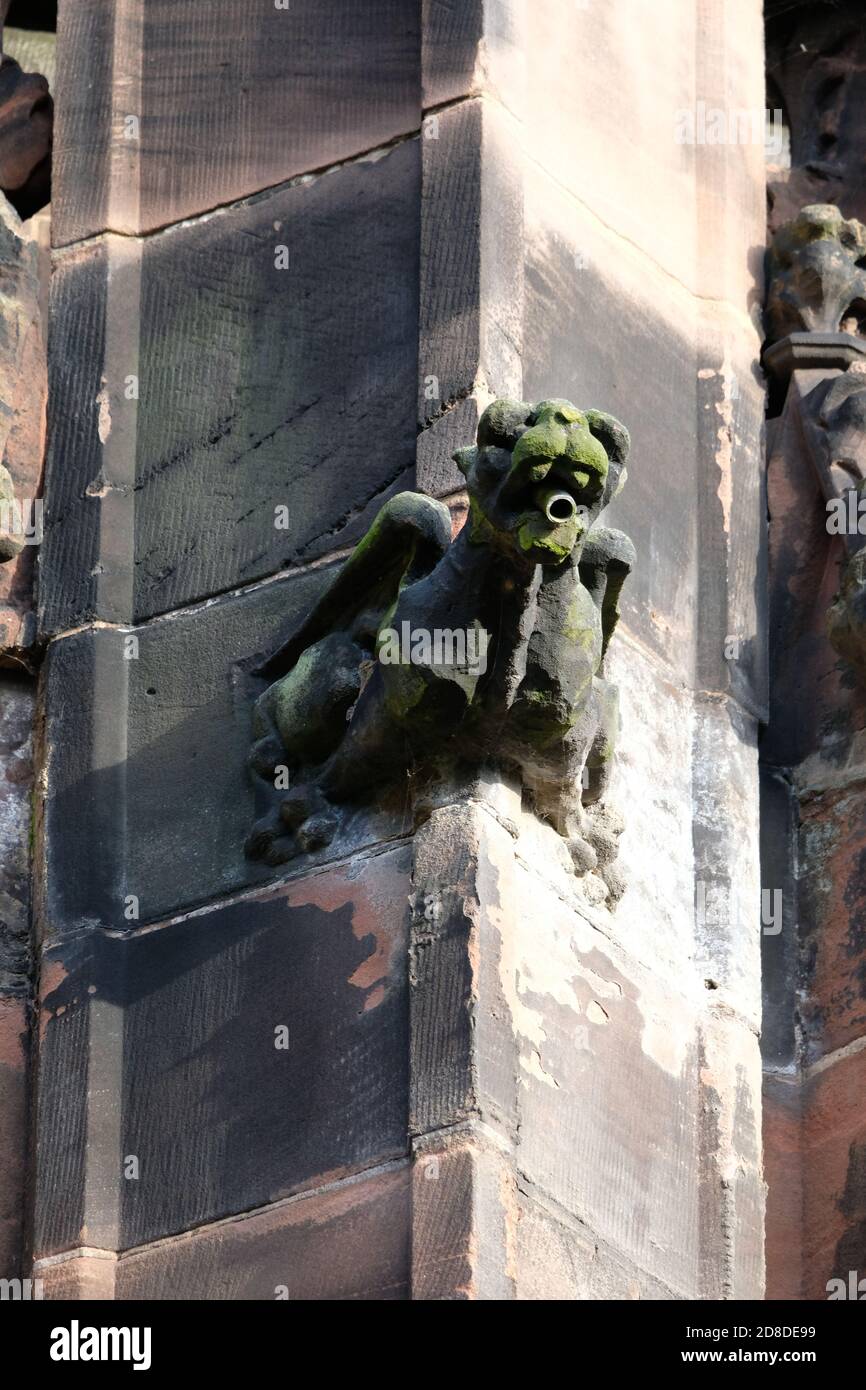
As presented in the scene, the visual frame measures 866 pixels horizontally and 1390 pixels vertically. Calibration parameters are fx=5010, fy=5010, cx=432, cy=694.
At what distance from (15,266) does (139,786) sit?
3.69 ft

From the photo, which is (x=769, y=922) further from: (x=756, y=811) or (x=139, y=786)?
(x=139, y=786)

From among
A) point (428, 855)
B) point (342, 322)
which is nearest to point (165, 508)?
point (342, 322)

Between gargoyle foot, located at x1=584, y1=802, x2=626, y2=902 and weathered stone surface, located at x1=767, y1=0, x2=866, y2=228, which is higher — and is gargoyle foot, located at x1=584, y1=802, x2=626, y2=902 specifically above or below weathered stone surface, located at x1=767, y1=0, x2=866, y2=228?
below

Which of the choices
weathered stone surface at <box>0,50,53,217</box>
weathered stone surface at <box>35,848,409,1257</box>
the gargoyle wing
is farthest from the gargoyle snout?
weathered stone surface at <box>0,50,53,217</box>

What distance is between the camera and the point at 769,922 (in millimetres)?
8477

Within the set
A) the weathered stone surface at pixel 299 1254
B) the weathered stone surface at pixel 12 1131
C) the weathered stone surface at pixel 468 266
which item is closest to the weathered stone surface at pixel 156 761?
the weathered stone surface at pixel 12 1131

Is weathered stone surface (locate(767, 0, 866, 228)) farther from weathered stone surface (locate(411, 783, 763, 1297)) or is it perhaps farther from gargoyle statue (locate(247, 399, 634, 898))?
weathered stone surface (locate(411, 783, 763, 1297))

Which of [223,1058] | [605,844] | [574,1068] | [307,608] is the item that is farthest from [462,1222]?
[307,608]

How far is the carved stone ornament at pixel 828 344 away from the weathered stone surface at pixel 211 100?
95 centimetres

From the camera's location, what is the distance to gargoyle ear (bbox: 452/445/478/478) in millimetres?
7422

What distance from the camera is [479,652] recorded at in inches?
295

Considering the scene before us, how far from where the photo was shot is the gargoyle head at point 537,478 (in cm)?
725
